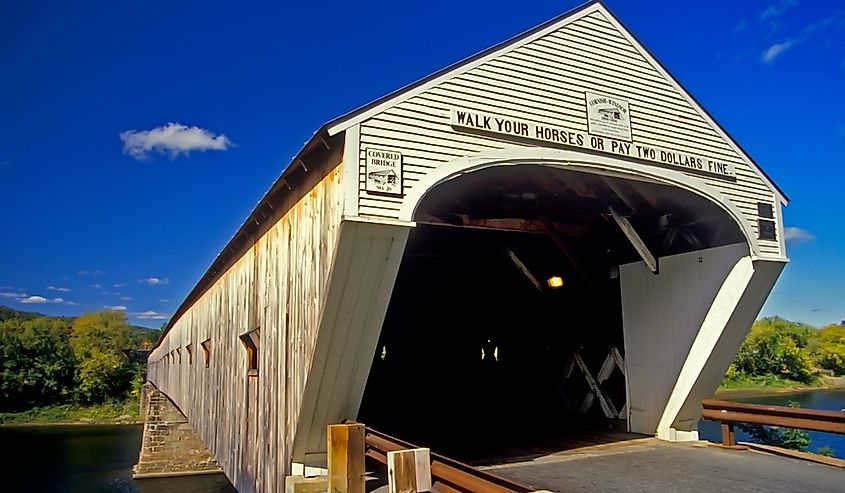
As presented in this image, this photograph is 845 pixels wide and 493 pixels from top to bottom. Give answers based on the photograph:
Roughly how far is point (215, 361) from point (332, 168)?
8209mm

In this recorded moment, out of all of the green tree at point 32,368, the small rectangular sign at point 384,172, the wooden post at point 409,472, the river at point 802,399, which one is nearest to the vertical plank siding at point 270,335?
the small rectangular sign at point 384,172

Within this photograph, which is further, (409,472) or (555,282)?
(555,282)

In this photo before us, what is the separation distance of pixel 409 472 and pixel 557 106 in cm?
405

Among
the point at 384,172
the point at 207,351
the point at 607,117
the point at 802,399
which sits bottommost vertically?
the point at 802,399

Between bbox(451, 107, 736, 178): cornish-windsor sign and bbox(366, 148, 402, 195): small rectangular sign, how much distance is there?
810mm

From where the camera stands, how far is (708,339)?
7.57m

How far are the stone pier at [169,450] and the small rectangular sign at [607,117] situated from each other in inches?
891

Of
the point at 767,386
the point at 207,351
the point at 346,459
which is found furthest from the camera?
the point at 767,386

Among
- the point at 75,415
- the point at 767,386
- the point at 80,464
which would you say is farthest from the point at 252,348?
the point at 767,386

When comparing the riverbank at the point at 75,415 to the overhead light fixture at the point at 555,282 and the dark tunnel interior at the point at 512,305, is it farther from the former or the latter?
the overhead light fixture at the point at 555,282

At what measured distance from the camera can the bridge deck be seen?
520cm

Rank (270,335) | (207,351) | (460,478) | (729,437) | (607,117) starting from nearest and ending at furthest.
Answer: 1. (460,478)
2. (607,117)
3. (729,437)
4. (270,335)
5. (207,351)

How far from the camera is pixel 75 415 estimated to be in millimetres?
47188

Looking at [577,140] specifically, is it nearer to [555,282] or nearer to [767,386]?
[555,282]
